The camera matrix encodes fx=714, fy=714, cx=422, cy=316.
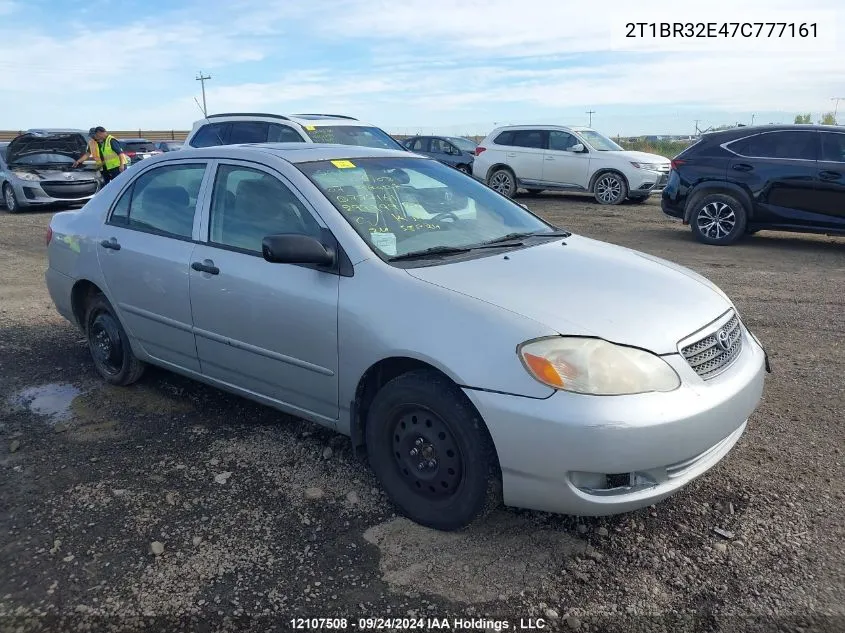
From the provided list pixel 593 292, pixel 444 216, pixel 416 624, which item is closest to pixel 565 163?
pixel 444 216

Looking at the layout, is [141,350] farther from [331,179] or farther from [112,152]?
[112,152]

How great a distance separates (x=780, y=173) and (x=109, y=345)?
8578 millimetres

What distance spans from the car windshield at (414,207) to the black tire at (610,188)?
38.5ft

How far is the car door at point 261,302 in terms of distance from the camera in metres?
3.40

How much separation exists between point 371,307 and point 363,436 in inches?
25.8

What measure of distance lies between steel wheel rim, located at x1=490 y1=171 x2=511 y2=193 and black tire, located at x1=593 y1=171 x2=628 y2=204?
2242mm

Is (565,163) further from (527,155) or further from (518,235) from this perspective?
(518,235)

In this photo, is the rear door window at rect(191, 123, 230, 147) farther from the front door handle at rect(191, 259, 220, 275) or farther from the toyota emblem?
the toyota emblem

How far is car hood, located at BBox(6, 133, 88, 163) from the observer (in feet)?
50.6

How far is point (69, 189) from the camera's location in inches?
596

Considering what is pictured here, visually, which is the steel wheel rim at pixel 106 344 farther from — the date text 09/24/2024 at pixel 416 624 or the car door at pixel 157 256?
the date text 09/24/2024 at pixel 416 624

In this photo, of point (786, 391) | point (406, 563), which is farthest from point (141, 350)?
point (786, 391)

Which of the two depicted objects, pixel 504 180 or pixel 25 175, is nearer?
pixel 25 175

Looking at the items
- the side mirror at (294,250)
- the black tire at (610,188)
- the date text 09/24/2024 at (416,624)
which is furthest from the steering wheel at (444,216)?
the black tire at (610,188)
